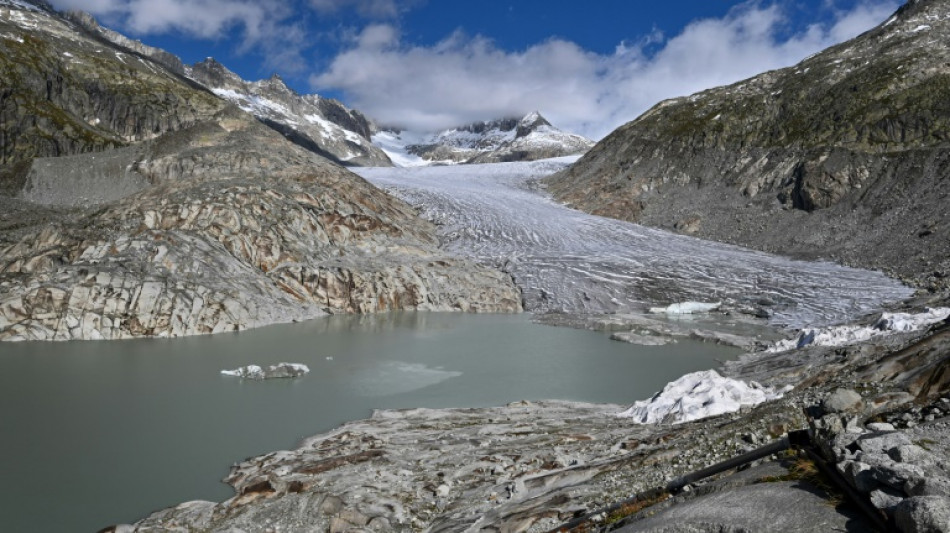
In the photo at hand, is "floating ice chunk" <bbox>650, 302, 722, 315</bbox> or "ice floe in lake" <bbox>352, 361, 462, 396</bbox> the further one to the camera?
"floating ice chunk" <bbox>650, 302, 722, 315</bbox>

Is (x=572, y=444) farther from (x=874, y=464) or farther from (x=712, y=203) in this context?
(x=712, y=203)

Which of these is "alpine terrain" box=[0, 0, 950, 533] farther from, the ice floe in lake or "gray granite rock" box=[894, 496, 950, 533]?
the ice floe in lake

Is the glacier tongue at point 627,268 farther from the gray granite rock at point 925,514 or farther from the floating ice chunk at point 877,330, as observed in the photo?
the gray granite rock at point 925,514

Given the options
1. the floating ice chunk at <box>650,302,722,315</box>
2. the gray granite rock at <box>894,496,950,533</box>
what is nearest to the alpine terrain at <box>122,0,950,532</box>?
the gray granite rock at <box>894,496,950,533</box>

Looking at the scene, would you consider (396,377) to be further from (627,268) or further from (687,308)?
(627,268)

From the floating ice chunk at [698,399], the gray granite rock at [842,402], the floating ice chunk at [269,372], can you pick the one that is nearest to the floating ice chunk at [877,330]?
the floating ice chunk at [698,399]

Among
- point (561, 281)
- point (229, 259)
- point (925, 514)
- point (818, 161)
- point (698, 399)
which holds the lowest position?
point (698, 399)

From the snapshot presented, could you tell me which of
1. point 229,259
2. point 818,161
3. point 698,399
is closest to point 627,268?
point 818,161
